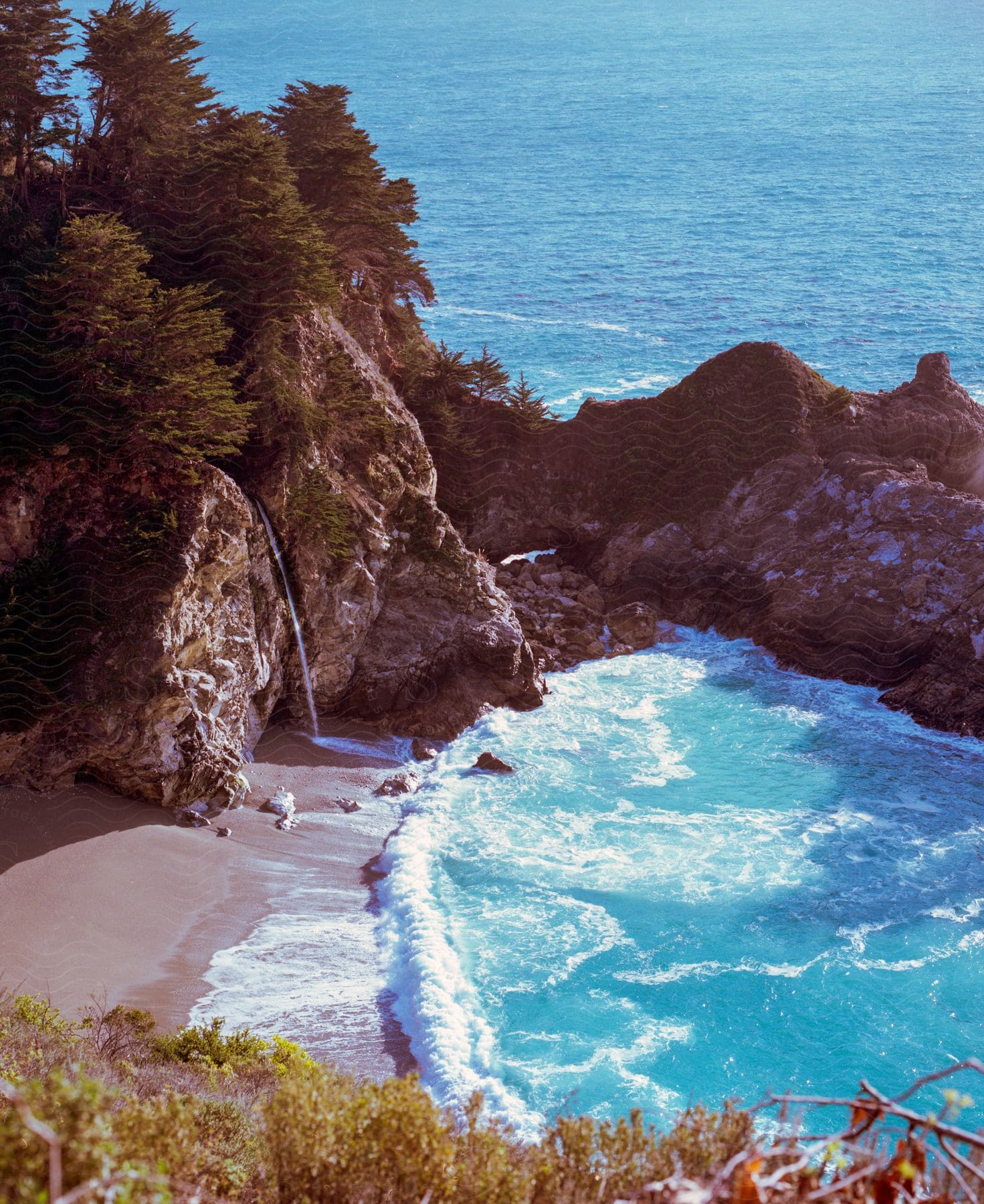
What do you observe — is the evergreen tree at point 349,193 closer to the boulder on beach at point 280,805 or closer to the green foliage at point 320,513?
the green foliage at point 320,513

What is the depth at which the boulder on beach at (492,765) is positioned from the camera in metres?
24.5

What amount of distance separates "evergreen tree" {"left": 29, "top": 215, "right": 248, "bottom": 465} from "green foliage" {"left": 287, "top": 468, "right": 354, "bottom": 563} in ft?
8.92

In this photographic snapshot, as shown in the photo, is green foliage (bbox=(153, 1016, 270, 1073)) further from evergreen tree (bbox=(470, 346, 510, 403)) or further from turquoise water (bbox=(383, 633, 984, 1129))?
evergreen tree (bbox=(470, 346, 510, 403))

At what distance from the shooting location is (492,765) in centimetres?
2453

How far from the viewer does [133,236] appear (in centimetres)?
2094

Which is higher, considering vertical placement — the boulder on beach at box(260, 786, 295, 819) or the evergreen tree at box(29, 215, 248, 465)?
the evergreen tree at box(29, 215, 248, 465)

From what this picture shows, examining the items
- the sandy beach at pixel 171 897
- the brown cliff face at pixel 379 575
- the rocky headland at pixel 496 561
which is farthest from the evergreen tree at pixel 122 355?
the sandy beach at pixel 171 897

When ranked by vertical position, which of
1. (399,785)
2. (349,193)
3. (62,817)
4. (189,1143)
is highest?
(349,193)

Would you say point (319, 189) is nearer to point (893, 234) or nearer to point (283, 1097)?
point (283, 1097)

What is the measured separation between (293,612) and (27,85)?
1267 centimetres

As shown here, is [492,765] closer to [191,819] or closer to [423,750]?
[423,750]

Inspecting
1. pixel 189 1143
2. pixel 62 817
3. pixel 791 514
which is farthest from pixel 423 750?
pixel 189 1143

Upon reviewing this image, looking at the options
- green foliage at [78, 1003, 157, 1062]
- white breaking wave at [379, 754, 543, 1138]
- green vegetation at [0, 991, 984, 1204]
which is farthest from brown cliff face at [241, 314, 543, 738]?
green vegetation at [0, 991, 984, 1204]

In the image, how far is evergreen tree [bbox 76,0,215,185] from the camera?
25.2m
